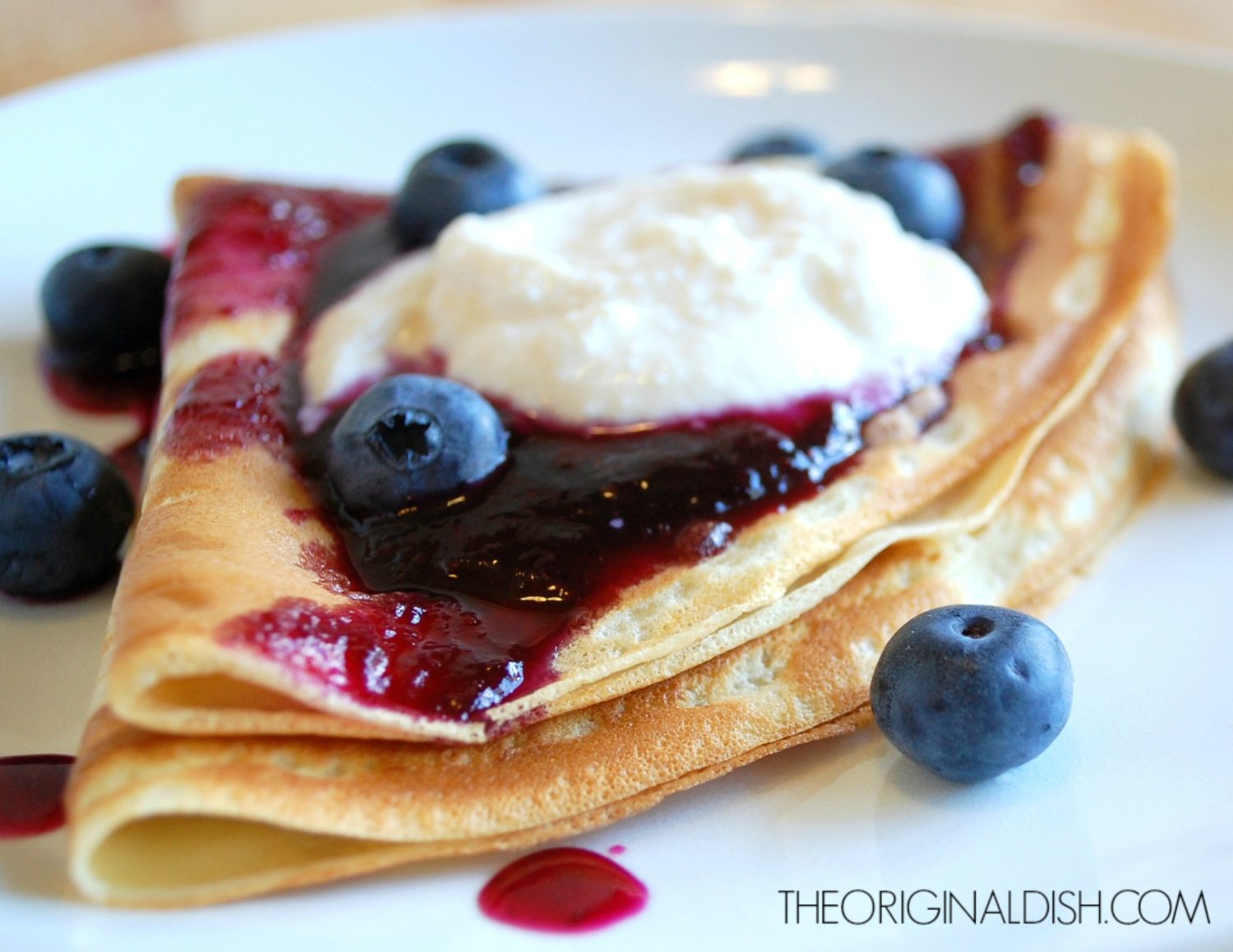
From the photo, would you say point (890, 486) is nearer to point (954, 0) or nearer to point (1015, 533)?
point (1015, 533)

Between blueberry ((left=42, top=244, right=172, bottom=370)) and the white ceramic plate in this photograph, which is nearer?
the white ceramic plate

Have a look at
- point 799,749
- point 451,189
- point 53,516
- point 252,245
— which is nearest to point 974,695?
point 799,749

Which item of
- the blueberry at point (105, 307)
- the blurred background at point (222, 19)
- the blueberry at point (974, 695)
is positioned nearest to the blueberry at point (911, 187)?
the blueberry at point (974, 695)

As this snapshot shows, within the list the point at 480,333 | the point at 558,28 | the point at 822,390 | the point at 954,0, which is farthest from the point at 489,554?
the point at 954,0

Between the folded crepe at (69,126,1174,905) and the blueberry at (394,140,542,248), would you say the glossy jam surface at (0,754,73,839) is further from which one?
the blueberry at (394,140,542,248)

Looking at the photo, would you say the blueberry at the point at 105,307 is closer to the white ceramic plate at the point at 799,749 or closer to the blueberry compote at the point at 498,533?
the white ceramic plate at the point at 799,749

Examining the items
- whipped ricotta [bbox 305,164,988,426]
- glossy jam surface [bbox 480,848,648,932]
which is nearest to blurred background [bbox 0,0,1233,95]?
whipped ricotta [bbox 305,164,988,426]
